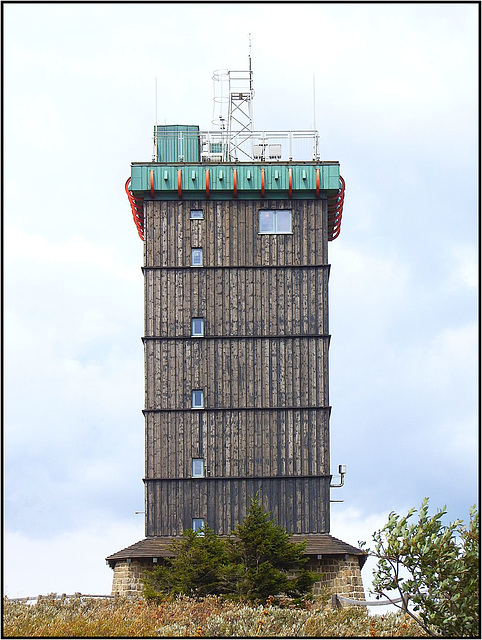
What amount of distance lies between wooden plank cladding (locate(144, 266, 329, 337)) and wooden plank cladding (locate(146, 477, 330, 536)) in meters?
5.62

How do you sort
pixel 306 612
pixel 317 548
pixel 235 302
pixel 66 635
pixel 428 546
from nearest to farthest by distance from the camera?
pixel 428 546
pixel 66 635
pixel 306 612
pixel 317 548
pixel 235 302

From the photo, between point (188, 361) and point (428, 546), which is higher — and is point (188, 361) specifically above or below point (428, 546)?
above

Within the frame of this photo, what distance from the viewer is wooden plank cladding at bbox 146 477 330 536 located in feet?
145

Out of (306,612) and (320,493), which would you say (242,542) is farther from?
(320,493)

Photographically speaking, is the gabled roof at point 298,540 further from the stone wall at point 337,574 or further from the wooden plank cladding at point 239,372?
the wooden plank cladding at point 239,372

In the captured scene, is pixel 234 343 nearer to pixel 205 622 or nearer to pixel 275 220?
pixel 275 220

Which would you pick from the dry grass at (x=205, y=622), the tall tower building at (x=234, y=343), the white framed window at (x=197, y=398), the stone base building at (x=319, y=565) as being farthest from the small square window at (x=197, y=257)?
the dry grass at (x=205, y=622)

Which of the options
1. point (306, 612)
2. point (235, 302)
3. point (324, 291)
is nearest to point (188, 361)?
point (235, 302)

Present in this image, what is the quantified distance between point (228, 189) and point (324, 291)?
211 inches

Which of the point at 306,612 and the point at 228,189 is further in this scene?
the point at 228,189

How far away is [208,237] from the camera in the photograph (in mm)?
46531

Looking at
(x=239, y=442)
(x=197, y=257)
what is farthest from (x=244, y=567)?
(x=197, y=257)

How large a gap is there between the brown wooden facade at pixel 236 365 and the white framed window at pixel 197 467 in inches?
6.3

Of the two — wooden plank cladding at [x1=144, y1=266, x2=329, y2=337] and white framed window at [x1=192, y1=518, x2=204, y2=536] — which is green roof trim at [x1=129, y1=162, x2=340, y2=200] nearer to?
wooden plank cladding at [x1=144, y1=266, x2=329, y2=337]
